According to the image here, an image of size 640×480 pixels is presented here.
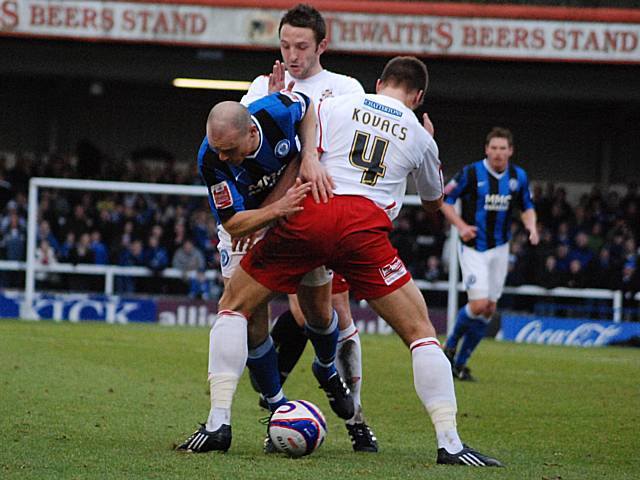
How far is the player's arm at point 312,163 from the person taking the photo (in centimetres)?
580

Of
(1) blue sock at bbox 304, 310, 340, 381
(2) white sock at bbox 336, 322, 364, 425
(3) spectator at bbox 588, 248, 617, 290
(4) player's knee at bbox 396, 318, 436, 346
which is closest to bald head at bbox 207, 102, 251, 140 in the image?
(4) player's knee at bbox 396, 318, 436, 346

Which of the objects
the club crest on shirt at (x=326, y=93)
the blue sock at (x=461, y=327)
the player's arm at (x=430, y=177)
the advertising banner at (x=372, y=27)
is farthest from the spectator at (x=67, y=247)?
the player's arm at (x=430, y=177)

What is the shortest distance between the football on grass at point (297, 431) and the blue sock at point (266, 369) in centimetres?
51

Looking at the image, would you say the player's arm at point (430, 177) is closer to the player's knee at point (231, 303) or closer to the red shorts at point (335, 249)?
the red shorts at point (335, 249)

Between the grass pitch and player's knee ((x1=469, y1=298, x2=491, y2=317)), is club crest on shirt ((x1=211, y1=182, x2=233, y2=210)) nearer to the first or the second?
the grass pitch

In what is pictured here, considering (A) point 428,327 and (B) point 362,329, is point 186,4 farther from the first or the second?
(A) point 428,327

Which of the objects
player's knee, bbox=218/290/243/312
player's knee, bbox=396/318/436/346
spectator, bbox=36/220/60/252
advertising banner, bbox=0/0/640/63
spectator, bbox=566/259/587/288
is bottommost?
spectator, bbox=566/259/587/288

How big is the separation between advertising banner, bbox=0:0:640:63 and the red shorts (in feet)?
57.3

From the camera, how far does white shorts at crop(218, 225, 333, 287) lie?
627 cm

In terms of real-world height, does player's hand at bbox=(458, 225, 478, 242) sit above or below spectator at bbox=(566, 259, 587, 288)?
above

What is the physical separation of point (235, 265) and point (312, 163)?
100 cm

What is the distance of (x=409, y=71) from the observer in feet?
20.0

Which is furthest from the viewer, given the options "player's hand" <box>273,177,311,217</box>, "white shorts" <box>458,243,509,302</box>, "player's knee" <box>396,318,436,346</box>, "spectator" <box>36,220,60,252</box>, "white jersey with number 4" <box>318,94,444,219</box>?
"spectator" <box>36,220,60,252</box>

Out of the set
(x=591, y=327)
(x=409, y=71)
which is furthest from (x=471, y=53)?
(x=409, y=71)
